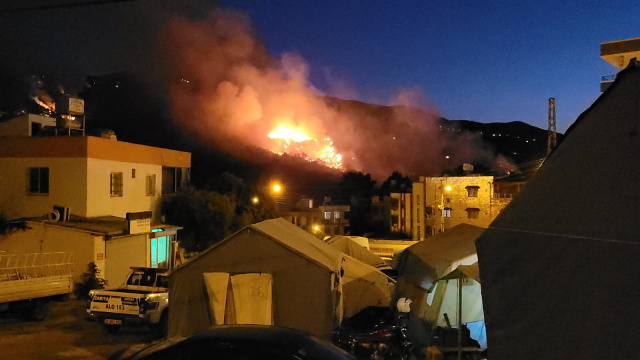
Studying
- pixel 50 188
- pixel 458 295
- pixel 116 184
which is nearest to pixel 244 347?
pixel 458 295

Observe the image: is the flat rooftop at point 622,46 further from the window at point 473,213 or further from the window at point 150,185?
the window at point 473,213

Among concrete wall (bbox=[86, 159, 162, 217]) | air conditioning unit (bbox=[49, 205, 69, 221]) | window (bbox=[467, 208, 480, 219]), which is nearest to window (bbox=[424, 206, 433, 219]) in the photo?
window (bbox=[467, 208, 480, 219])

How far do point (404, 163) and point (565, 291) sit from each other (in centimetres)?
9194

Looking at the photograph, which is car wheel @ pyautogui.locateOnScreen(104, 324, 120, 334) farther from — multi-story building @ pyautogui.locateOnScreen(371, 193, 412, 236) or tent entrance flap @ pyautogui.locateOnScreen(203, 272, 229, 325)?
multi-story building @ pyautogui.locateOnScreen(371, 193, 412, 236)

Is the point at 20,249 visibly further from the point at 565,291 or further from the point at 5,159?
the point at 565,291

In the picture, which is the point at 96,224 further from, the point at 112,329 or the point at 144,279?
the point at 112,329

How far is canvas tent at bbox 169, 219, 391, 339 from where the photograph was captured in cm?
903

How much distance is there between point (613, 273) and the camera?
8.96ft

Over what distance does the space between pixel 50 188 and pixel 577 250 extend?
19820 millimetres

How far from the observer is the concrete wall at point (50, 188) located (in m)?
18.6

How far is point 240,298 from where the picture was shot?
9.04 metres

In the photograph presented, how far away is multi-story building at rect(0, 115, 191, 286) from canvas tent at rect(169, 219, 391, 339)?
8.39 m

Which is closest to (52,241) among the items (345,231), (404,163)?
(345,231)

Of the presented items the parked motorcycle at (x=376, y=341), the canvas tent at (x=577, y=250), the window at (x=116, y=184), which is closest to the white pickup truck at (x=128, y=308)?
the parked motorcycle at (x=376, y=341)
